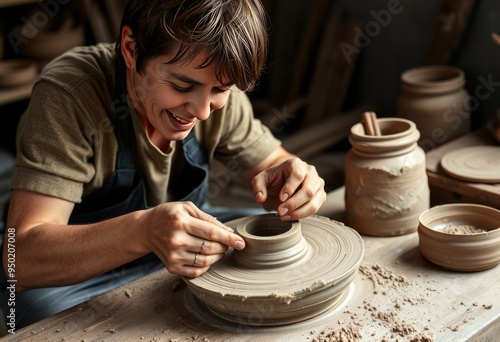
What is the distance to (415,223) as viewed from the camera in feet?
7.64

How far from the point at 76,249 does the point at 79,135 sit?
37 centimetres

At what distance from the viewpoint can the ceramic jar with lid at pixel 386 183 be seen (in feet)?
7.41

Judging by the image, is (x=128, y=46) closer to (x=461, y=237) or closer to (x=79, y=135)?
(x=79, y=135)

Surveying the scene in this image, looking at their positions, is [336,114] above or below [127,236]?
below

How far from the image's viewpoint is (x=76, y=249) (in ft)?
6.35

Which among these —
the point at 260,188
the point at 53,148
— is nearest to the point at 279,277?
the point at 260,188

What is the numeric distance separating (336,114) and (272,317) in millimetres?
2708

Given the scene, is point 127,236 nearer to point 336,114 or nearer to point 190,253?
point 190,253

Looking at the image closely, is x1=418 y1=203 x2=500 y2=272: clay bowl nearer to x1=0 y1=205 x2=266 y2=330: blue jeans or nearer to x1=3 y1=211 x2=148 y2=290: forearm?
x1=3 y1=211 x2=148 y2=290: forearm

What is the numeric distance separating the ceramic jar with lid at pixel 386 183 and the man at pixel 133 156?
24 cm

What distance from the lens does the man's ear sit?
2039mm

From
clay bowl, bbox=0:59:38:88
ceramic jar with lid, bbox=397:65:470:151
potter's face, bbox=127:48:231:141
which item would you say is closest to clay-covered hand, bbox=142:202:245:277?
potter's face, bbox=127:48:231:141

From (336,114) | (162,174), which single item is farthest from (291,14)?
(162,174)

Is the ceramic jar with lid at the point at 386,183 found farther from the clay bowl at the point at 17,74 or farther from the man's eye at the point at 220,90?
the clay bowl at the point at 17,74
